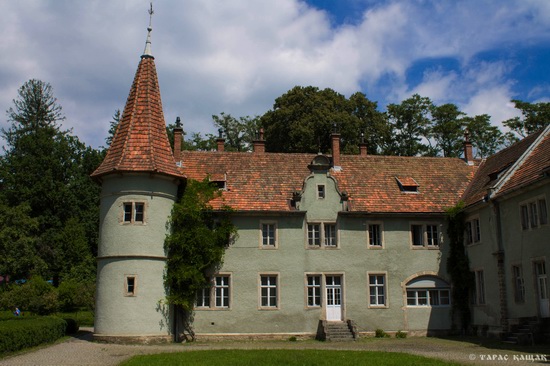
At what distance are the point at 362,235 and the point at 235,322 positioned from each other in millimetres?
7555

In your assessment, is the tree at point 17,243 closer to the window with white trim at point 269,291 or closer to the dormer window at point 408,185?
the window with white trim at point 269,291

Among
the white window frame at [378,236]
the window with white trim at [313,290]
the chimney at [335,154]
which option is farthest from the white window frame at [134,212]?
the white window frame at [378,236]

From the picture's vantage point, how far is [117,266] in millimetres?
23609

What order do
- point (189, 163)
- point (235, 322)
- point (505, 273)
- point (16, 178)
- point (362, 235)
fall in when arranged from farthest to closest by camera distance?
1. point (16, 178)
2. point (189, 163)
3. point (362, 235)
4. point (235, 322)
5. point (505, 273)

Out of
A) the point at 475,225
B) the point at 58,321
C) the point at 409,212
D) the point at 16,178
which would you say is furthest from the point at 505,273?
the point at 16,178

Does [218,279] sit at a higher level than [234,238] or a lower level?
lower

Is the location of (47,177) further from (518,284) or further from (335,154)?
(518,284)

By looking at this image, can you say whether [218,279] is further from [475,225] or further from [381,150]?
[381,150]

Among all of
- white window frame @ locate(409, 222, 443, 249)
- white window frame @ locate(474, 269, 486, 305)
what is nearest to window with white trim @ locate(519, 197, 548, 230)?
white window frame @ locate(474, 269, 486, 305)

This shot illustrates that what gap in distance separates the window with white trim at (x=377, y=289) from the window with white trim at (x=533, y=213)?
24.2ft

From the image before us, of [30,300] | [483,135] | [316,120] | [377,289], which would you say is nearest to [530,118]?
[483,135]

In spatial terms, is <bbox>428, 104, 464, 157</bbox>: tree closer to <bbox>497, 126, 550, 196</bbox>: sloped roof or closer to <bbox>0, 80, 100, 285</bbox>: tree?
<bbox>497, 126, 550, 196</bbox>: sloped roof

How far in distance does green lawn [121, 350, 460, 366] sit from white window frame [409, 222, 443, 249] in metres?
10.4

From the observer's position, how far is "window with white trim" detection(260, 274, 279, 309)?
26.0 meters
